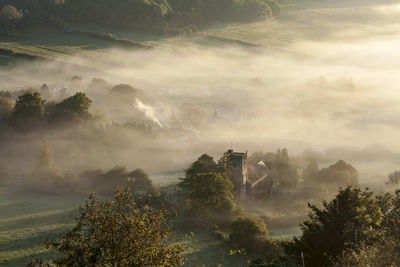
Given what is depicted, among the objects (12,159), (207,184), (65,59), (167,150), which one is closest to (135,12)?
(65,59)

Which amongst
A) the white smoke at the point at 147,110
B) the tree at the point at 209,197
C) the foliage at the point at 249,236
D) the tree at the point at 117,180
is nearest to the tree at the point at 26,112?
the tree at the point at 117,180

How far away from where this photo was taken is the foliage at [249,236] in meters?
55.3

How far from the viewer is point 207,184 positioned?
67.2 meters

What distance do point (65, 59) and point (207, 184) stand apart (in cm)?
10559

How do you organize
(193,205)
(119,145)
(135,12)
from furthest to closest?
1. (135,12)
2. (119,145)
3. (193,205)

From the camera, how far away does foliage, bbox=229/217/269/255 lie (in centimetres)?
5530

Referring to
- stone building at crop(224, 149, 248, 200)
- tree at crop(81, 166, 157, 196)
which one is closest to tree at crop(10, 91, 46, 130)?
tree at crop(81, 166, 157, 196)

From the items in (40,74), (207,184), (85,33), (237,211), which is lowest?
(237,211)

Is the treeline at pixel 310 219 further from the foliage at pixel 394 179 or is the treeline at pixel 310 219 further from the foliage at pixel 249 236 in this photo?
the foliage at pixel 394 179

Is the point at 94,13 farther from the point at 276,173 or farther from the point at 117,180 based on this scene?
the point at 276,173

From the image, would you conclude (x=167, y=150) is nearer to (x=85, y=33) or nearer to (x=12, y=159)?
(x=12, y=159)

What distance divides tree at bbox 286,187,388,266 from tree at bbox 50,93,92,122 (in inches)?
2961

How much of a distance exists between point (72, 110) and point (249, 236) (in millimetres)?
62596

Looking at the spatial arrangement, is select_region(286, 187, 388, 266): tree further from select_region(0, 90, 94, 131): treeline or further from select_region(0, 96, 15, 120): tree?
select_region(0, 96, 15, 120): tree
